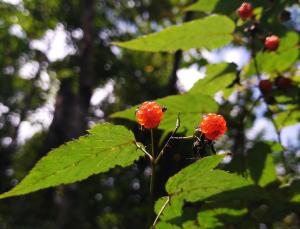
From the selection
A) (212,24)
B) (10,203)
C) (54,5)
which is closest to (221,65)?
(212,24)

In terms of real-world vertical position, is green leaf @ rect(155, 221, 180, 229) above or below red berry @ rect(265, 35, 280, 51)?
below

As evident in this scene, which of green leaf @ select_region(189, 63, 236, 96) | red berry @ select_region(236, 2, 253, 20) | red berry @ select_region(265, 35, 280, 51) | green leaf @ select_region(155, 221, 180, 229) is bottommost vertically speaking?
green leaf @ select_region(155, 221, 180, 229)

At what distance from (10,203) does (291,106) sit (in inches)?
814

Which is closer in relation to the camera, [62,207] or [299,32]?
[299,32]

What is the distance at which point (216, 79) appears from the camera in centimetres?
231

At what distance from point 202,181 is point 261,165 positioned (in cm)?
80

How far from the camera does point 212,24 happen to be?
88.5 inches

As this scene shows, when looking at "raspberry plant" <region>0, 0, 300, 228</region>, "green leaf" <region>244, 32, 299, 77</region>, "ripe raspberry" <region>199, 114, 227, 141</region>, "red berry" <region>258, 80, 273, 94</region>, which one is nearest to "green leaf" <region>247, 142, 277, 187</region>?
"raspberry plant" <region>0, 0, 300, 228</region>

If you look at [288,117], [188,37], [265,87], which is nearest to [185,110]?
[188,37]

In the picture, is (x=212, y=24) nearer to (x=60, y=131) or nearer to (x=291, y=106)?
(x=291, y=106)

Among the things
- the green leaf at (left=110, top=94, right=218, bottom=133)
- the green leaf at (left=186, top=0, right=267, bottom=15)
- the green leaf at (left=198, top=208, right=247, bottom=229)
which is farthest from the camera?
the green leaf at (left=186, top=0, right=267, bottom=15)

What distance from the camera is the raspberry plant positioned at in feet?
4.31

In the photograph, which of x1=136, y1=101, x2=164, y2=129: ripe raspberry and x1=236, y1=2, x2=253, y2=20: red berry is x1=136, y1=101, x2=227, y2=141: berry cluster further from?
x1=236, y1=2, x2=253, y2=20: red berry

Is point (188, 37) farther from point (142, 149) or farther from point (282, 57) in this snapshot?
point (142, 149)
